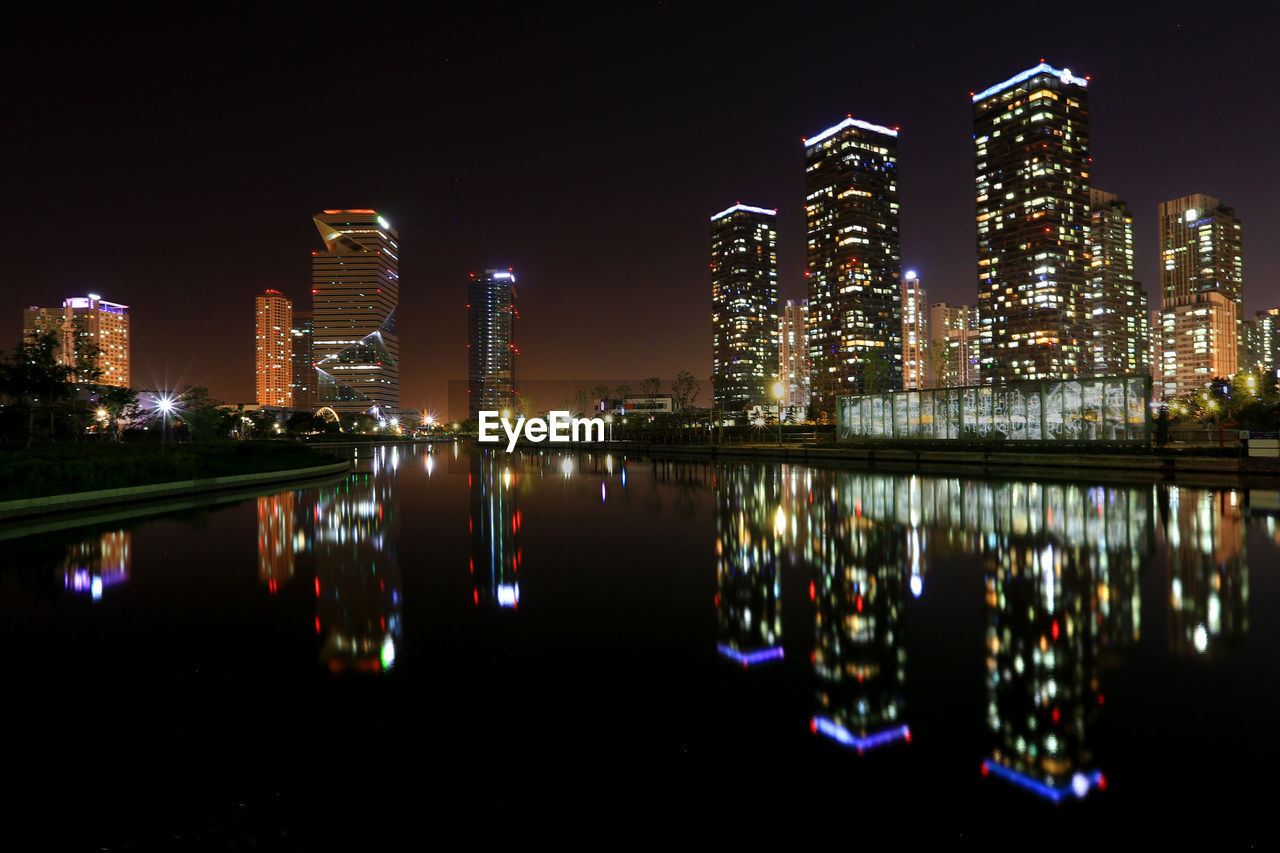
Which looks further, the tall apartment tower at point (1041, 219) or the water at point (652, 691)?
the tall apartment tower at point (1041, 219)

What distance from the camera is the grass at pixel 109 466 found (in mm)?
15695

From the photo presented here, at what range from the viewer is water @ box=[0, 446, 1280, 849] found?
10.6 ft

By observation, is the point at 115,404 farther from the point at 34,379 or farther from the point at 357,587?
the point at 357,587

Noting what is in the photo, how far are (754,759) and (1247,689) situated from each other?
12.0 ft

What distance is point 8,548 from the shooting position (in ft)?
36.2

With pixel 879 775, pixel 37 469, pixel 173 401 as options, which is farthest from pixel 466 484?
pixel 173 401

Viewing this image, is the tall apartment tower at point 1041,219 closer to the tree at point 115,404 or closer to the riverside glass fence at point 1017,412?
the riverside glass fence at point 1017,412

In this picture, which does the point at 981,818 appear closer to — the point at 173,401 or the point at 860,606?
the point at 860,606

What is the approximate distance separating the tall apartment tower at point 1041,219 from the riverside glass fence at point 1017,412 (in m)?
146

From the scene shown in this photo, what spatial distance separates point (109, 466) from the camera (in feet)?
60.1

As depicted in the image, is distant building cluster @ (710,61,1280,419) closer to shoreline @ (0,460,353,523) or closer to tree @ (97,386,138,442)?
tree @ (97,386,138,442)

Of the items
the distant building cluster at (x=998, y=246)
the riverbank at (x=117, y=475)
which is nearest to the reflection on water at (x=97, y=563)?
the riverbank at (x=117, y=475)

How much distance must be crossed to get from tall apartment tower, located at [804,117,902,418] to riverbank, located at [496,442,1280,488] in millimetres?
153835

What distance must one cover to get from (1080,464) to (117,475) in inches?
1298
